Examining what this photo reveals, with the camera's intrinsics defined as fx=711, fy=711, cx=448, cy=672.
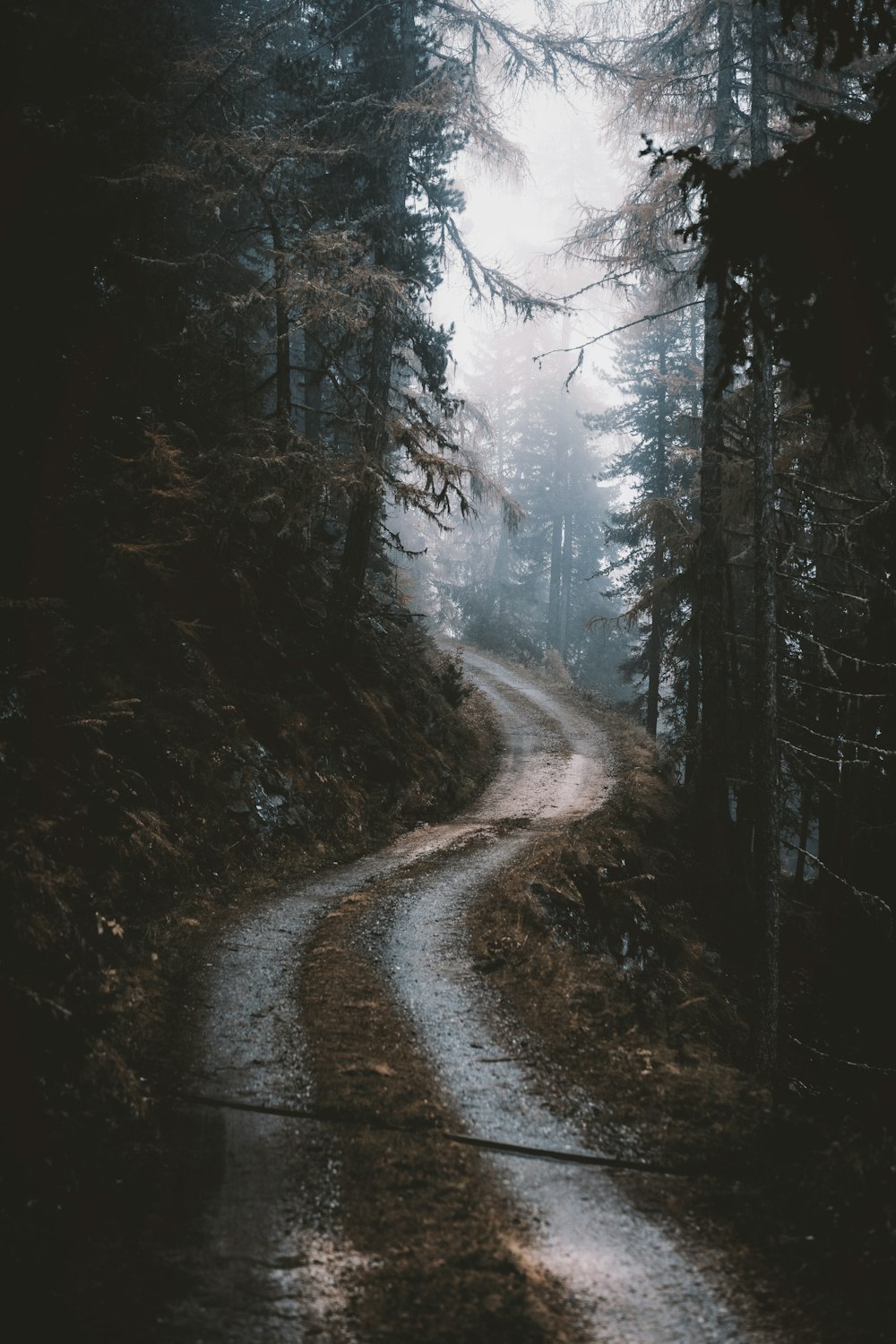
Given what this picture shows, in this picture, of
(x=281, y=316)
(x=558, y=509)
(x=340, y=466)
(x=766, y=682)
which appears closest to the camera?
(x=766, y=682)

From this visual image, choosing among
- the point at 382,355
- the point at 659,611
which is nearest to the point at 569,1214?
the point at 382,355

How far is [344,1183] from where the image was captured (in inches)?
154

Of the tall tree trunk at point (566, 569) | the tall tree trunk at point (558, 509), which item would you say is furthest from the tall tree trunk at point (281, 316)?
the tall tree trunk at point (566, 569)

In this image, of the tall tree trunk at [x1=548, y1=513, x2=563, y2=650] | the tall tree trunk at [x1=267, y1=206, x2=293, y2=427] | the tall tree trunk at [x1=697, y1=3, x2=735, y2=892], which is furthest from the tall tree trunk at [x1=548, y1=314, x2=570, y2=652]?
the tall tree trunk at [x1=267, y1=206, x2=293, y2=427]

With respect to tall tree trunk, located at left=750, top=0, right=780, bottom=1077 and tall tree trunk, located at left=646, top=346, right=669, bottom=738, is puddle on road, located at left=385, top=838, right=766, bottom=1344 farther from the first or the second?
tall tree trunk, located at left=646, top=346, right=669, bottom=738

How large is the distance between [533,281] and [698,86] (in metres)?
4.61

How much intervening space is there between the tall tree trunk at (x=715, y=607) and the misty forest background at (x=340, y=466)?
77 millimetres

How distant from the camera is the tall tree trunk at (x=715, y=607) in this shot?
45.8ft

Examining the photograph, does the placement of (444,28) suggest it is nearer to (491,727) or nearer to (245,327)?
(245,327)

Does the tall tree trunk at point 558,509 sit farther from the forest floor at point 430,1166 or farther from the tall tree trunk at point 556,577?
the forest floor at point 430,1166

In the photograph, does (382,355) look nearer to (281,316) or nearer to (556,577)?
(281,316)

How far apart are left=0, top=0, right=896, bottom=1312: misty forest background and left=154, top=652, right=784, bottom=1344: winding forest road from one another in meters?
0.81

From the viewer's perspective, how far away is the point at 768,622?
36.3 feet

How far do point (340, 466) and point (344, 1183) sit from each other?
1072 cm
